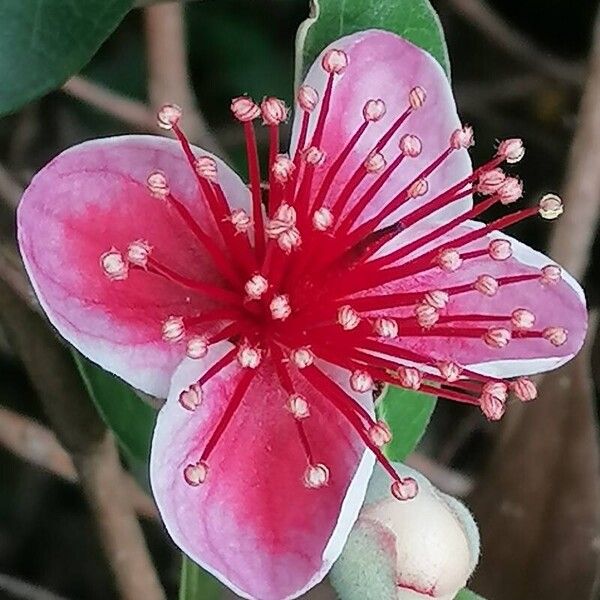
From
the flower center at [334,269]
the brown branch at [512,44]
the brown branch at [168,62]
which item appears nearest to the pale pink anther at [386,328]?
the flower center at [334,269]

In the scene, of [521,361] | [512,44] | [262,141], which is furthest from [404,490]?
[512,44]

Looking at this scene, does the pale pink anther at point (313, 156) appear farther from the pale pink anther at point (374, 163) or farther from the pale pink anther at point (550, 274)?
the pale pink anther at point (550, 274)

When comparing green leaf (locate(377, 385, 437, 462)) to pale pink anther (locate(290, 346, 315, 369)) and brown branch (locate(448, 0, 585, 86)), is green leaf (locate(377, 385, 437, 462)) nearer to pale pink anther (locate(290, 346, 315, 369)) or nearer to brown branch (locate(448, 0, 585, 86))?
pale pink anther (locate(290, 346, 315, 369))

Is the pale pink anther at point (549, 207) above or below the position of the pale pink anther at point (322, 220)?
below

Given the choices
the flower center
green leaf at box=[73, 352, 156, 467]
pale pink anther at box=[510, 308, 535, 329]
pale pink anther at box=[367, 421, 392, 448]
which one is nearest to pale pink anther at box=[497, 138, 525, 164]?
the flower center

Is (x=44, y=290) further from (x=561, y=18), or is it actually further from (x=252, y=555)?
(x=561, y=18)

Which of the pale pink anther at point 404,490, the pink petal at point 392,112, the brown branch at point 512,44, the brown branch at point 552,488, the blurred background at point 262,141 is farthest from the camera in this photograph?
the brown branch at point 512,44

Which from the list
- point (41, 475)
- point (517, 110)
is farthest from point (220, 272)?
point (517, 110)
